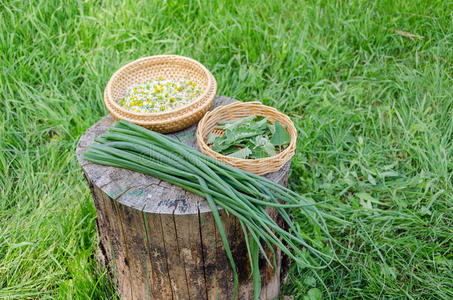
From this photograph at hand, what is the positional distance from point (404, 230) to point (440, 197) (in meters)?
0.30

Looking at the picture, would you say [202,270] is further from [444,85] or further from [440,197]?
[444,85]

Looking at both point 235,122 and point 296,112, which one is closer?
point 235,122

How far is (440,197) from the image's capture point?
2.51 meters

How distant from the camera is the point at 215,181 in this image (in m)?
1.63

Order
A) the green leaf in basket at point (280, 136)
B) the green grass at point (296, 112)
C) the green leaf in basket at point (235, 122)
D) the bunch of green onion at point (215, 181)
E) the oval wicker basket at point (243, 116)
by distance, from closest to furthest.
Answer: the bunch of green onion at point (215, 181) → the oval wicker basket at point (243, 116) → the green leaf in basket at point (280, 136) → the green leaf in basket at point (235, 122) → the green grass at point (296, 112)

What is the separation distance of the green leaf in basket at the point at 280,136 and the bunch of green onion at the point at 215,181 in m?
0.26

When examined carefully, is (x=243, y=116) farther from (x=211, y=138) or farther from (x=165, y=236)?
(x=165, y=236)

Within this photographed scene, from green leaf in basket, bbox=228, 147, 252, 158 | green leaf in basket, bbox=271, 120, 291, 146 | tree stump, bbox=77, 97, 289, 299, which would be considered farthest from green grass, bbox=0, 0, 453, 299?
green leaf in basket, bbox=228, 147, 252, 158

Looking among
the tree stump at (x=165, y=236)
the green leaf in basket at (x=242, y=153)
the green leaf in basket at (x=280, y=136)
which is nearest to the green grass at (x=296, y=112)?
the tree stump at (x=165, y=236)

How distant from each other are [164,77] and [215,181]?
3.44 ft

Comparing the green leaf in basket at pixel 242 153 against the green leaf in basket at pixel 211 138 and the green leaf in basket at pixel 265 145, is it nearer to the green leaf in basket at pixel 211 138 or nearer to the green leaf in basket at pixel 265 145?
the green leaf in basket at pixel 265 145

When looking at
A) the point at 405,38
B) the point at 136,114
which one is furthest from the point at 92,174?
the point at 405,38

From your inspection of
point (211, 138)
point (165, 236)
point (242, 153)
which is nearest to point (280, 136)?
point (242, 153)

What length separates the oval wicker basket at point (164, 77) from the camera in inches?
77.5
